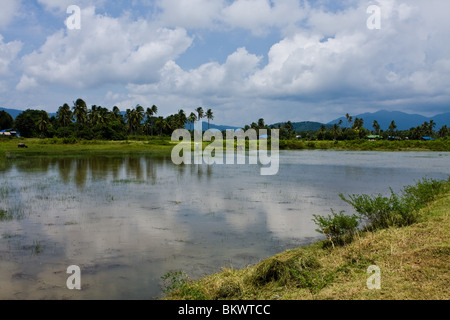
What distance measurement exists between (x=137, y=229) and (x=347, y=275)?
28.3 feet

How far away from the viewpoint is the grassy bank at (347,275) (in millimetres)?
6562

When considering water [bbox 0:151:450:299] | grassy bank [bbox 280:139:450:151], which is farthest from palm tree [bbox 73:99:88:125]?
water [bbox 0:151:450:299]

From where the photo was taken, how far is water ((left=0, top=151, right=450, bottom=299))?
29.9ft

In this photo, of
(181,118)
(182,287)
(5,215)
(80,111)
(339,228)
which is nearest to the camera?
(182,287)

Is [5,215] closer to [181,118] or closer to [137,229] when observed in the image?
[137,229]

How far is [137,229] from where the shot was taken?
13.7 meters

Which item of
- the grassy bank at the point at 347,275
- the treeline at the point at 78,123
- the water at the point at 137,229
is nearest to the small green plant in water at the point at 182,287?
the grassy bank at the point at 347,275

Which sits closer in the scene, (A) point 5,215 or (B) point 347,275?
(B) point 347,275

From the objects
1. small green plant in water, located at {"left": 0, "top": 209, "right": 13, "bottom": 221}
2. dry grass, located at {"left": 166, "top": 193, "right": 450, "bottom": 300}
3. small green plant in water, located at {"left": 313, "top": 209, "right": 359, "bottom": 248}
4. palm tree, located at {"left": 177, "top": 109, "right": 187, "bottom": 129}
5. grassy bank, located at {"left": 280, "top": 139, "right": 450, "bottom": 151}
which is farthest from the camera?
palm tree, located at {"left": 177, "top": 109, "right": 187, "bottom": 129}

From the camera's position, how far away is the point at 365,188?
25.6 m

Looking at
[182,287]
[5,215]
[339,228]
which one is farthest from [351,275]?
[5,215]

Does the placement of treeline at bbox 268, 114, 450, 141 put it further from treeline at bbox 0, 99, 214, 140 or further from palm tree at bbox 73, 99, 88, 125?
palm tree at bbox 73, 99, 88, 125

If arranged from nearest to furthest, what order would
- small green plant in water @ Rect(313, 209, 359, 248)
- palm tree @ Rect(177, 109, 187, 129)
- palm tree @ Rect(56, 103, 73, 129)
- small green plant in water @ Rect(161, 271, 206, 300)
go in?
small green plant in water @ Rect(161, 271, 206, 300), small green plant in water @ Rect(313, 209, 359, 248), palm tree @ Rect(56, 103, 73, 129), palm tree @ Rect(177, 109, 187, 129)
